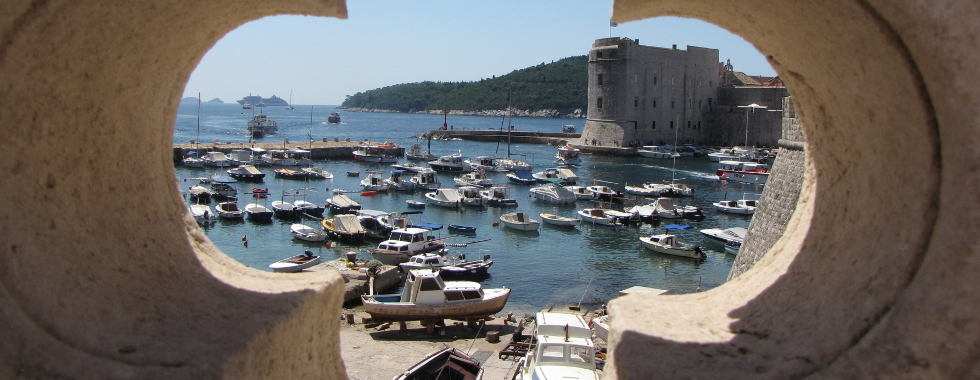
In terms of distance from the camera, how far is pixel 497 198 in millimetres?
42125

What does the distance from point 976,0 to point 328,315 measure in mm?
3945

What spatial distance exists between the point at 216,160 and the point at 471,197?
81.3 feet

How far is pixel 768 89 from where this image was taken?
7075cm

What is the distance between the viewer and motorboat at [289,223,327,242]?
31688 mm

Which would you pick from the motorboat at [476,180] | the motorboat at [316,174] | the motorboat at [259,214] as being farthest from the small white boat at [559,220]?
the motorboat at [316,174]

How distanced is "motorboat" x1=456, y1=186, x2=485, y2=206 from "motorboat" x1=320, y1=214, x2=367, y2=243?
933 cm

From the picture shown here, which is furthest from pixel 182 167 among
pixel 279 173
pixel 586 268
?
pixel 586 268

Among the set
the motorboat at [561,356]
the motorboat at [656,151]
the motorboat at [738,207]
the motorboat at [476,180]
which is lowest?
the motorboat at [561,356]

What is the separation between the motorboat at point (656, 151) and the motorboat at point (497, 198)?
28664 mm

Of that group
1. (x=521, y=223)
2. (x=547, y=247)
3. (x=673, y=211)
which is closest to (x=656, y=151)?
(x=673, y=211)

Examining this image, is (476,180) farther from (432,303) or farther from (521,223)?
(432,303)

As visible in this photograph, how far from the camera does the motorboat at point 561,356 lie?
12.5 meters

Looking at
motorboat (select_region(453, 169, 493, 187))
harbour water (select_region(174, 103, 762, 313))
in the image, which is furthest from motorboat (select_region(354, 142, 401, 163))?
motorboat (select_region(453, 169, 493, 187))

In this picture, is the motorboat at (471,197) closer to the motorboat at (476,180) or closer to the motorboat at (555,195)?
the motorboat at (555,195)
